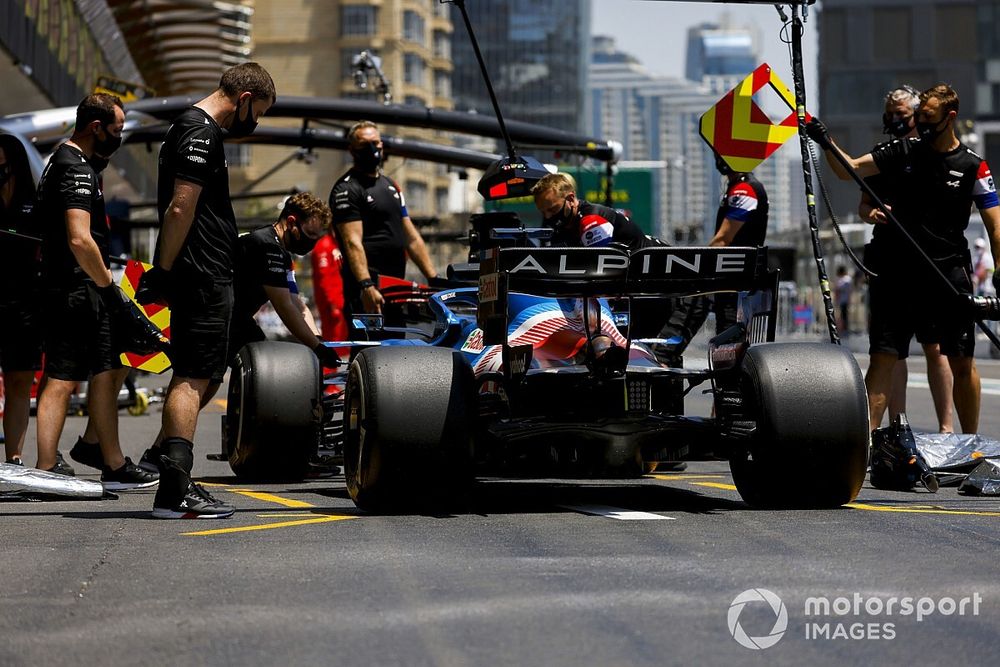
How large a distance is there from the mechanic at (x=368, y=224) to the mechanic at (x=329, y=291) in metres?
0.35

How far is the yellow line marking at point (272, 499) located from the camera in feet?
25.2

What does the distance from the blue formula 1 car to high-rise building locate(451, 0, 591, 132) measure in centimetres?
17200

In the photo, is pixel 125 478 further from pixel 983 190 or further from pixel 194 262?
pixel 983 190

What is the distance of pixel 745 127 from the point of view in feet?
33.7

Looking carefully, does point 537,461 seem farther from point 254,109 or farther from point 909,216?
point 909,216

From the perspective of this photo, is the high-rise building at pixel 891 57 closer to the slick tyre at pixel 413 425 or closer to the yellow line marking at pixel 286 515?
the yellow line marking at pixel 286 515

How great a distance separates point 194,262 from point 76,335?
1724 mm

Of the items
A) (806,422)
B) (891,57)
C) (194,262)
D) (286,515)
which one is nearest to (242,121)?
(194,262)

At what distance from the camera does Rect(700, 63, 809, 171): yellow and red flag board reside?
10.1 m

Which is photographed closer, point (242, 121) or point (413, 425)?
point (413, 425)

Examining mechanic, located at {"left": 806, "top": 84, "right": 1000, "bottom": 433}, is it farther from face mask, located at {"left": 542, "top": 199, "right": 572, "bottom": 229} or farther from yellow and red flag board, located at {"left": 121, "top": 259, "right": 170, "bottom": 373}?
yellow and red flag board, located at {"left": 121, "top": 259, "right": 170, "bottom": 373}

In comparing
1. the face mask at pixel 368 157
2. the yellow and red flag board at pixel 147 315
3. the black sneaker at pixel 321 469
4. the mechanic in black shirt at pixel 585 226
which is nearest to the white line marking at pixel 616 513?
the mechanic in black shirt at pixel 585 226

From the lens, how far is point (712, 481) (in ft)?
28.9

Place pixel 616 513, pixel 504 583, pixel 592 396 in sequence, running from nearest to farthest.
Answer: pixel 504 583 → pixel 616 513 → pixel 592 396
